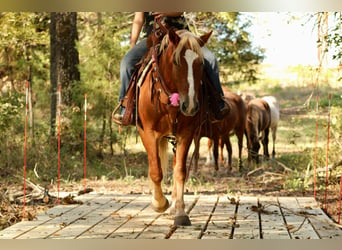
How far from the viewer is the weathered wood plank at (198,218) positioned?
18.3 feet

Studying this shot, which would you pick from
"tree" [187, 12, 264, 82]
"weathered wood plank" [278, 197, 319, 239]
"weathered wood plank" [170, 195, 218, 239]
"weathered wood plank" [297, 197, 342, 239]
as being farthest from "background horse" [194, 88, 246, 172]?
"weathered wood plank" [278, 197, 319, 239]

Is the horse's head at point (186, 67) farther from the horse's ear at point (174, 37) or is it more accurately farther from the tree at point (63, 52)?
the tree at point (63, 52)

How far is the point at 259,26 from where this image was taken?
13828 mm

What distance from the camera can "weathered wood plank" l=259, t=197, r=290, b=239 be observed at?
225 inches

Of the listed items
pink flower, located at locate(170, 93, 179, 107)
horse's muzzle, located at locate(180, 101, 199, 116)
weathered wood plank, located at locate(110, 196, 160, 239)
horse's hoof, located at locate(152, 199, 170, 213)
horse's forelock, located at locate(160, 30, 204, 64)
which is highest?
horse's forelock, located at locate(160, 30, 204, 64)

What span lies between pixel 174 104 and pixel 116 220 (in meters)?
1.35

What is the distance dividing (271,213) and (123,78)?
2.01m

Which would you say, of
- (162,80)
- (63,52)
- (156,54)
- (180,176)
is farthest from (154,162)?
(63,52)

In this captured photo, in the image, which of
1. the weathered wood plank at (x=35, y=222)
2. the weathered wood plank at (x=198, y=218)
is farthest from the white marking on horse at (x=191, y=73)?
→ the weathered wood plank at (x=35, y=222)

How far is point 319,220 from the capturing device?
6543mm

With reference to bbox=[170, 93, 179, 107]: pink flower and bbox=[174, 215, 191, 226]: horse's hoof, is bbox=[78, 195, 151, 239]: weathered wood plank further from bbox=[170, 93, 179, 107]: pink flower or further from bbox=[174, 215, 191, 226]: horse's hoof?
bbox=[170, 93, 179, 107]: pink flower

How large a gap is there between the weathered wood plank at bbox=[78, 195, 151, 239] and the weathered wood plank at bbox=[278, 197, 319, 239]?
1.50 m

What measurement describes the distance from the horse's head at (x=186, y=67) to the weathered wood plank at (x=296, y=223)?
4.57 ft
